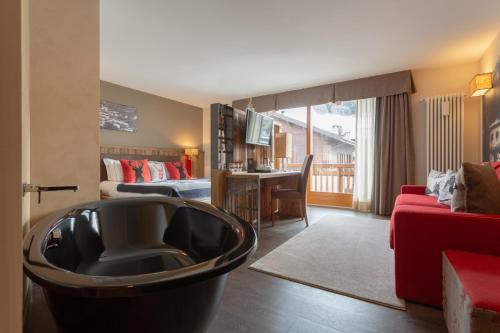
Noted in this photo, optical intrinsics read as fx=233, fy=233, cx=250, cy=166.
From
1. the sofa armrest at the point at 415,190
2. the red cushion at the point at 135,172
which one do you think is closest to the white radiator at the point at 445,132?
the sofa armrest at the point at 415,190

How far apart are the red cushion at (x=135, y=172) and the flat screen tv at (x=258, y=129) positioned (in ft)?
6.54

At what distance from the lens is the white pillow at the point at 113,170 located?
12.6 feet

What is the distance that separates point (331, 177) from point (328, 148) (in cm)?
62

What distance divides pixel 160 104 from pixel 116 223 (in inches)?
158

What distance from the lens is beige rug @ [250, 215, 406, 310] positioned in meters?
1.61

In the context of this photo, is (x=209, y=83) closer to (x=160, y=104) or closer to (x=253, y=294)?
(x=160, y=104)

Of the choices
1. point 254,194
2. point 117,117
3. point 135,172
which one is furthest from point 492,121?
point 117,117

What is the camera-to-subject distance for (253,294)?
1555 millimetres

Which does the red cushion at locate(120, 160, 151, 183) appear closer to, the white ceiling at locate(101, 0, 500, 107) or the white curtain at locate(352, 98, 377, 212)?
the white ceiling at locate(101, 0, 500, 107)

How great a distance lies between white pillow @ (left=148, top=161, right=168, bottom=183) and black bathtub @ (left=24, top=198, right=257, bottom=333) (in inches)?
104

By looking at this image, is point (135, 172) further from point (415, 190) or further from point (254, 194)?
point (415, 190)

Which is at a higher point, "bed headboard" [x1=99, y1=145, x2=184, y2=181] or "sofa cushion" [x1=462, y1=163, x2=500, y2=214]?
"bed headboard" [x1=99, y1=145, x2=184, y2=181]

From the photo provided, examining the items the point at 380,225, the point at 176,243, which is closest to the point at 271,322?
the point at 176,243

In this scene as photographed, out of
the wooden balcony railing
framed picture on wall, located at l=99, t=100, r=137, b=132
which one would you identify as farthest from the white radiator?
framed picture on wall, located at l=99, t=100, r=137, b=132
